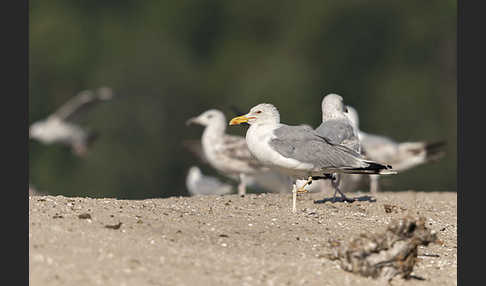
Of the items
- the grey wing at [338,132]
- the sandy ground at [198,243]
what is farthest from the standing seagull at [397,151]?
the sandy ground at [198,243]

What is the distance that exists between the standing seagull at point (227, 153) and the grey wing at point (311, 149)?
5.85 m

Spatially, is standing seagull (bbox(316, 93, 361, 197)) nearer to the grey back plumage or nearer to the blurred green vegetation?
the grey back plumage

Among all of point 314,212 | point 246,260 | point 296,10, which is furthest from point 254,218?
point 296,10

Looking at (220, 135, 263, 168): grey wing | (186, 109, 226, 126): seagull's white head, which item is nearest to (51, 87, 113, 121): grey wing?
(186, 109, 226, 126): seagull's white head

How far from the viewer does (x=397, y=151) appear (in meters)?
20.8

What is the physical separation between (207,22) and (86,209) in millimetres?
36747

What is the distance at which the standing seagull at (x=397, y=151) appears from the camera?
20234 millimetres

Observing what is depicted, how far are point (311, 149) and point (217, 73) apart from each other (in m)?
32.1

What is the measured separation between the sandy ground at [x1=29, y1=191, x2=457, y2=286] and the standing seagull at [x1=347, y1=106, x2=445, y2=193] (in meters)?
6.91

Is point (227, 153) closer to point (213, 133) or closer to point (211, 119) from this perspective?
point (213, 133)

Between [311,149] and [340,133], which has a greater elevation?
[340,133]

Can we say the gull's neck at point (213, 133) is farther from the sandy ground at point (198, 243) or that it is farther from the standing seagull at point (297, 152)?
the standing seagull at point (297, 152)

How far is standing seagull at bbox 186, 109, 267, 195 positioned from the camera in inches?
742

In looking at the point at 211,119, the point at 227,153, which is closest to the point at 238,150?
the point at 227,153
